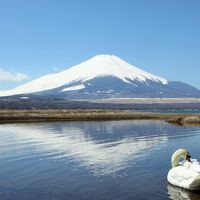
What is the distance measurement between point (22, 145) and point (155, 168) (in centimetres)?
2138

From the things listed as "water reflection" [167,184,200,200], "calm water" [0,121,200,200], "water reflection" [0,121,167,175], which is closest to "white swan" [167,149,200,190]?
"water reflection" [167,184,200,200]

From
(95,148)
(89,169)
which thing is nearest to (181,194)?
(89,169)

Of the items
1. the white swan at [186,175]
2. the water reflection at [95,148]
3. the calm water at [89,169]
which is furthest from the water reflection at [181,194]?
the water reflection at [95,148]

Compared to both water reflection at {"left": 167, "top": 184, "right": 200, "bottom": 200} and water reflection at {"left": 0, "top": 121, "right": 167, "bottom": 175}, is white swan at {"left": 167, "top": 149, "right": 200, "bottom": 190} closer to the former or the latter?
water reflection at {"left": 167, "top": 184, "right": 200, "bottom": 200}

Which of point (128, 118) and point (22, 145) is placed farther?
point (128, 118)

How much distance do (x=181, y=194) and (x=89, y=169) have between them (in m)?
10.1

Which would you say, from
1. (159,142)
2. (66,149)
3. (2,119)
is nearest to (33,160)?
(66,149)

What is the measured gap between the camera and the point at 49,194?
28.2 m

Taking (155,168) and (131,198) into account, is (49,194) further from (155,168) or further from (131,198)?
(155,168)

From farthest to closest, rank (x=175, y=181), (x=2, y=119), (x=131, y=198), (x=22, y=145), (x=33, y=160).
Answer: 1. (x=2, y=119)
2. (x=22, y=145)
3. (x=33, y=160)
4. (x=175, y=181)
5. (x=131, y=198)

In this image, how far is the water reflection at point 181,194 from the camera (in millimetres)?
26953

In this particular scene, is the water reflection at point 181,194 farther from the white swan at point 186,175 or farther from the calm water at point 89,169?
the white swan at point 186,175

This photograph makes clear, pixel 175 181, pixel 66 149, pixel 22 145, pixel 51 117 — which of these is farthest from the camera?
pixel 51 117

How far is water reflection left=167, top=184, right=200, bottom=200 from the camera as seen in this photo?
2695 cm
